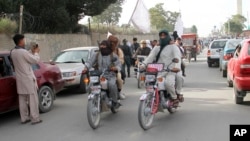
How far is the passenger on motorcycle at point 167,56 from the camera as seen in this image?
757 cm

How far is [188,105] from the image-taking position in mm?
9352

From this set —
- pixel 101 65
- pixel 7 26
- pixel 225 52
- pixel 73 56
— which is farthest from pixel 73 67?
pixel 225 52

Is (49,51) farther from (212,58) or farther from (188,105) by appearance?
(188,105)

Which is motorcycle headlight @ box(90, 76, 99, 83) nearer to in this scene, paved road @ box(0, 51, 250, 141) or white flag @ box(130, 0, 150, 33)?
paved road @ box(0, 51, 250, 141)

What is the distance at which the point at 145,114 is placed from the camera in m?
6.87

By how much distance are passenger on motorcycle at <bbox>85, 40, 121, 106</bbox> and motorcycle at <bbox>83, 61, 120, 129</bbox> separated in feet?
0.27

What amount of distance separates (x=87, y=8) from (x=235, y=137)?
2136cm

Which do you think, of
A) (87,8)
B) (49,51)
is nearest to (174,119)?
(49,51)

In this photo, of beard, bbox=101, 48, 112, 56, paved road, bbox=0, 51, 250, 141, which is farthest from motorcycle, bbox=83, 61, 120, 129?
beard, bbox=101, 48, 112, 56

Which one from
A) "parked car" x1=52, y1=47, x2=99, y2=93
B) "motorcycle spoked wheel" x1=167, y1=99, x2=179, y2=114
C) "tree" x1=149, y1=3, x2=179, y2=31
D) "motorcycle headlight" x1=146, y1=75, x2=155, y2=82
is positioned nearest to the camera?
"motorcycle headlight" x1=146, y1=75, x2=155, y2=82

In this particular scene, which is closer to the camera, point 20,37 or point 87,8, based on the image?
point 20,37

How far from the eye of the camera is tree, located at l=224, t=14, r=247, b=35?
345 feet

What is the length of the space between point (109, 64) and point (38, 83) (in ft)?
6.43

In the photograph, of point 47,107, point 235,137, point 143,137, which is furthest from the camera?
point 47,107
